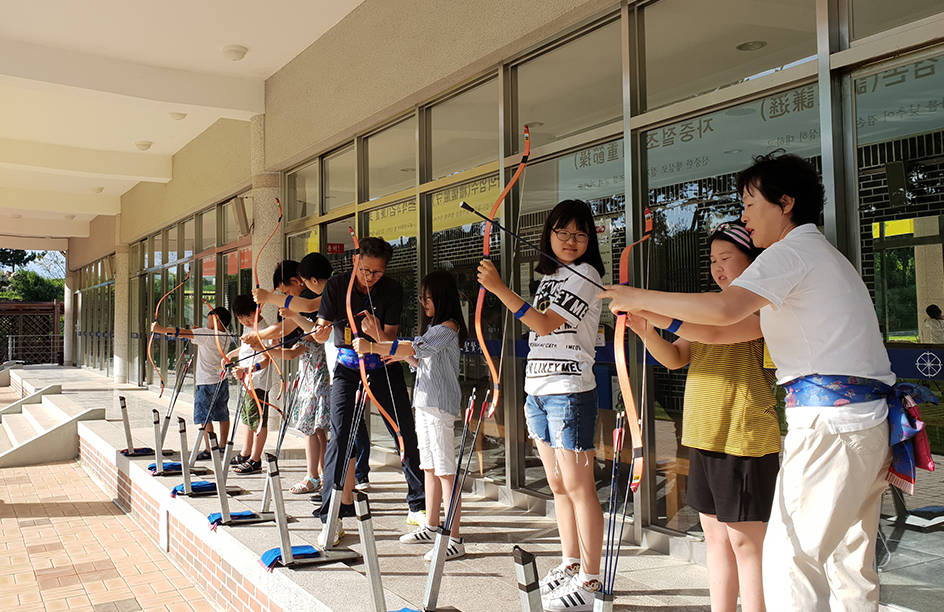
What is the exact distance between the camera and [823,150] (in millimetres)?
2463

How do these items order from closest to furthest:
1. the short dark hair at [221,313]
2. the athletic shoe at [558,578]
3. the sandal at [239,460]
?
the athletic shoe at [558,578] < the sandal at [239,460] < the short dark hair at [221,313]

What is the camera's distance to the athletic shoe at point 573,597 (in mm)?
2311

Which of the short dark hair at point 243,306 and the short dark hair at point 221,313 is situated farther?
the short dark hair at point 221,313

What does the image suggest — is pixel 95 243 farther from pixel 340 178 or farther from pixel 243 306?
Result: pixel 243 306

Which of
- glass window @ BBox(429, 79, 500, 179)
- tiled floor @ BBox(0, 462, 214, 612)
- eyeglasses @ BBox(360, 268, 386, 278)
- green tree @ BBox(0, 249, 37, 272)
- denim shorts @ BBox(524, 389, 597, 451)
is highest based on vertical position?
green tree @ BBox(0, 249, 37, 272)

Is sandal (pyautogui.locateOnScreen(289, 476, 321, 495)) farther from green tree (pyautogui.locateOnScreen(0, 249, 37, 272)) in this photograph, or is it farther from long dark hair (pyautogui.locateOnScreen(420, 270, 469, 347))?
green tree (pyautogui.locateOnScreen(0, 249, 37, 272))

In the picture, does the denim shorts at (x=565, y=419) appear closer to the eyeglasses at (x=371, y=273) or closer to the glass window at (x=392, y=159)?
the eyeglasses at (x=371, y=273)

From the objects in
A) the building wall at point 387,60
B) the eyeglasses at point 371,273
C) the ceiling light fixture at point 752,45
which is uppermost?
the building wall at point 387,60

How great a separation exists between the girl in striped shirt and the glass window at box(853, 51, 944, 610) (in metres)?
1.57

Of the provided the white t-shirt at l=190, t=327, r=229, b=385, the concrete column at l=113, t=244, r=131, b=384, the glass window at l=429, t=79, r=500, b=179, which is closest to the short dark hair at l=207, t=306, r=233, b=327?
the white t-shirt at l=190, t=327, r=229, b=385

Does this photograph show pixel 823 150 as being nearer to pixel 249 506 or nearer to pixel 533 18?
pixel 533 18

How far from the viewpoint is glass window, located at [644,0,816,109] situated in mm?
2629

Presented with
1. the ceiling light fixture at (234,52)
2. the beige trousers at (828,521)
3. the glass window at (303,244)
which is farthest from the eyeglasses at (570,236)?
the ceiling light fixture at (234,52)

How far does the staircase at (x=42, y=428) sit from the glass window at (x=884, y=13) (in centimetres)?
749
